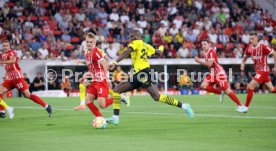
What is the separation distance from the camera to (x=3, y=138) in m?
12.3

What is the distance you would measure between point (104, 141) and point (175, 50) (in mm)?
26758

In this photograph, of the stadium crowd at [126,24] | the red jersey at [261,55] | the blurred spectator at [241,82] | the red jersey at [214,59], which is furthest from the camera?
the blurred spectator at [241,82]

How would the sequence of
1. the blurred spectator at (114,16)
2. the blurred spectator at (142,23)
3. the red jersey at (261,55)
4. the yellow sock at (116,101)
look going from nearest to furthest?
1. the yellow sock at (116,101)
2. the red jersey at (261,55)
3. the blurred spectator at (114,16)
4. the blurred spectator at (142,23)

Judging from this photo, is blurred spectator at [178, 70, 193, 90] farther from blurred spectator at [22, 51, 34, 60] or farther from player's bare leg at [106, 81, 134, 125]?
player's bare leg at [106, 81, 134, 125]

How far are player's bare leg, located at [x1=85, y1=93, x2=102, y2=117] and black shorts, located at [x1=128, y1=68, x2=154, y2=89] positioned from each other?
1.28 meters

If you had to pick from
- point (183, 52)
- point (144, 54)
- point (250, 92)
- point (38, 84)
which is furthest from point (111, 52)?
point (144, 54)

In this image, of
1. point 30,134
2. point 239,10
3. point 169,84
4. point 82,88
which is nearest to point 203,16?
point 239,10

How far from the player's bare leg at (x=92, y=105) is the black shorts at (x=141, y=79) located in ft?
4.20

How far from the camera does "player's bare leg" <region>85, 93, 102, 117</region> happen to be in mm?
14516

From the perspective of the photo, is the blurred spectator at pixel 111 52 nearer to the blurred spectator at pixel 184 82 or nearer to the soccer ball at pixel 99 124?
the blurred spectator at pixel 184 82

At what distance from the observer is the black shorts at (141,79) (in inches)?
612

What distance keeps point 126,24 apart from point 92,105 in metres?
23.4

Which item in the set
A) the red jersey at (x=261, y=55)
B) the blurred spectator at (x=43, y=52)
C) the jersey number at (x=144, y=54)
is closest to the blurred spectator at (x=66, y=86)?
the blurred spectator at (x=43, y=52)

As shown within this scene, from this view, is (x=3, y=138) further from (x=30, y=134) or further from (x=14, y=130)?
(x=14, y=130)
